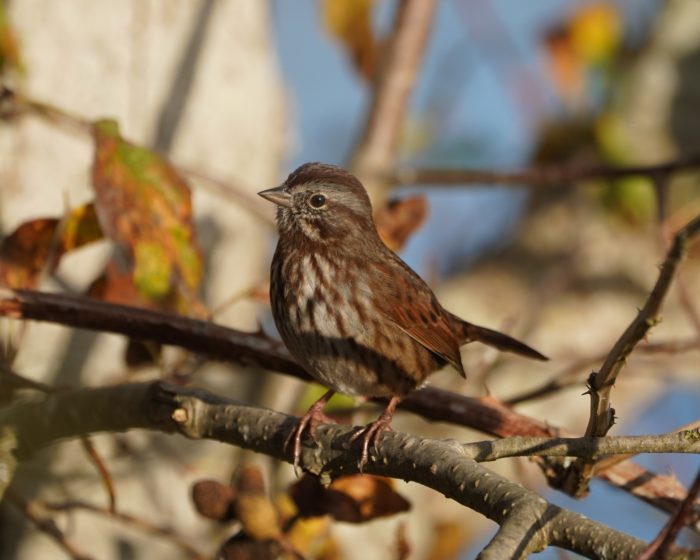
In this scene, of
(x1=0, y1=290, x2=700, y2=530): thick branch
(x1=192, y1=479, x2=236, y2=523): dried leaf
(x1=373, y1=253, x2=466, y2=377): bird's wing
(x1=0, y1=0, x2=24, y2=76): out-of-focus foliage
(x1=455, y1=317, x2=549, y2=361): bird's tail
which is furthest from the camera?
(x1=0, y1=0, x2=24, y2=76): out-of-focus foliage

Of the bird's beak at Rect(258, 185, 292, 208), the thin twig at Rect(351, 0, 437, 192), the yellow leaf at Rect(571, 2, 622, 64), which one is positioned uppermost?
the yellow leaf at Rect(571, 2, 622, 64)

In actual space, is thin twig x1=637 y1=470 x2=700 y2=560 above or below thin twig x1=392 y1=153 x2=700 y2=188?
below

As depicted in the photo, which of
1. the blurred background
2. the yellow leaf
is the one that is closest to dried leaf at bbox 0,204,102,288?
the blurred background

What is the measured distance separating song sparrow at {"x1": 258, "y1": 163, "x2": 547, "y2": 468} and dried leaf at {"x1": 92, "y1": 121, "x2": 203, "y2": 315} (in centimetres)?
37

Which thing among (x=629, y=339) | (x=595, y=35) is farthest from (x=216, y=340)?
(x=595, y=35)

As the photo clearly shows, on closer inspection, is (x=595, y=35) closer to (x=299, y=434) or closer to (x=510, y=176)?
(x=510, y=176)

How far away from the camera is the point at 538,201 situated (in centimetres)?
715

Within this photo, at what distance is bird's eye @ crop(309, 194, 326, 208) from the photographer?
12.8 feet

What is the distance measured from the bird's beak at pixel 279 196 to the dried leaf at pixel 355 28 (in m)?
1.62

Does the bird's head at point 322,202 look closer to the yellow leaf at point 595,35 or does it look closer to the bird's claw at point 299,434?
the bird's claw at point 299,434

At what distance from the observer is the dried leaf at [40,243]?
3.39 m

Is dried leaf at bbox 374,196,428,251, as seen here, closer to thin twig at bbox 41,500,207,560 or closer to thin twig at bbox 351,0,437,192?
thin twig at bbox 351,0,437,192

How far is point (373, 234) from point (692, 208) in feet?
7.64

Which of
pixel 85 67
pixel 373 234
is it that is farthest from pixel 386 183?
pixel 85 67
